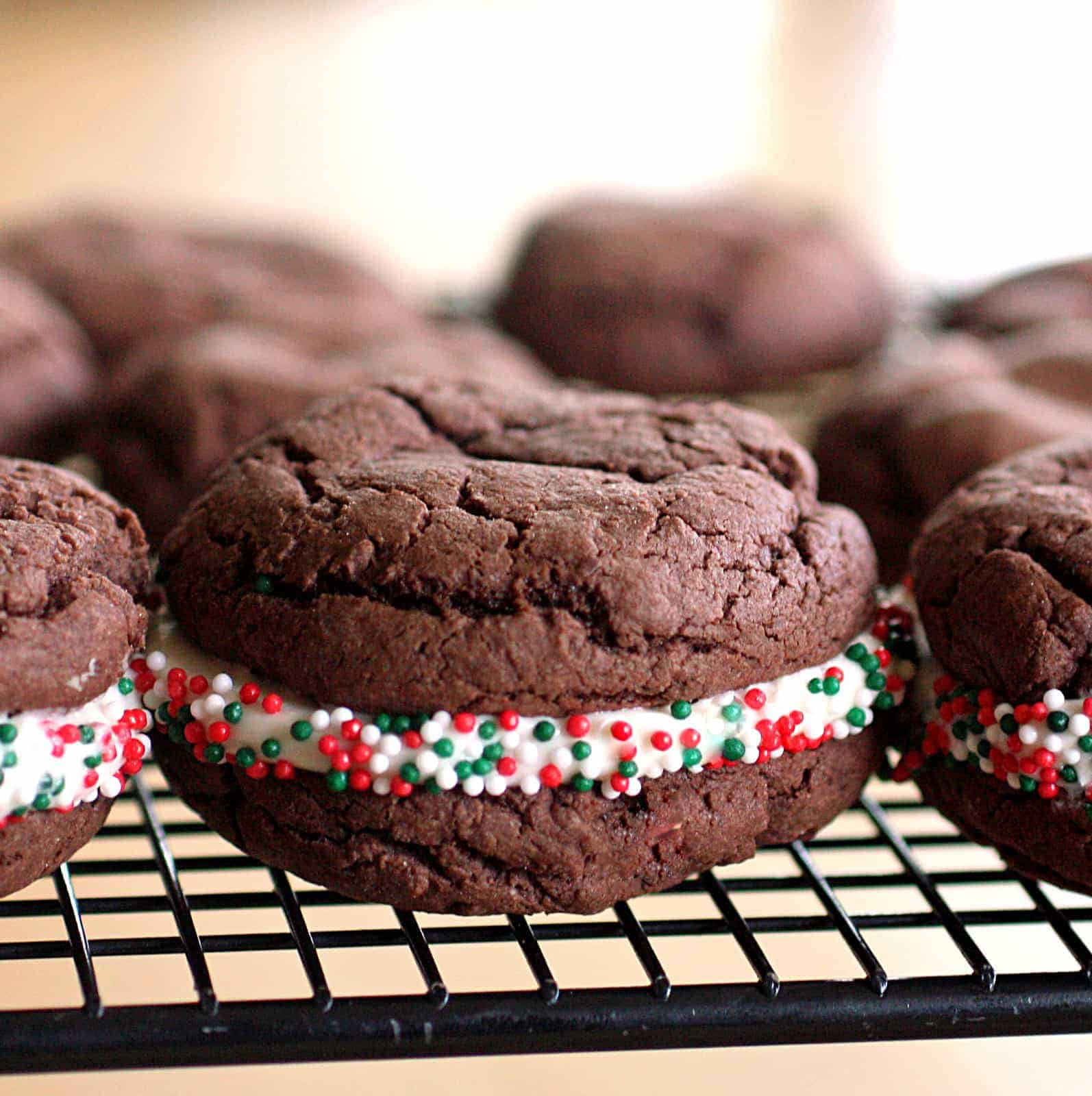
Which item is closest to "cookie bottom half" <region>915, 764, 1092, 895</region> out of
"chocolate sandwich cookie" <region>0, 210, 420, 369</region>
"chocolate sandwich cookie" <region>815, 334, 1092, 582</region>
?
"chocolate sandwich cookie" <region>815, 334, 1092, 582</region>

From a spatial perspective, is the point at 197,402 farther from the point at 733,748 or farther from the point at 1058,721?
the point at 1058,721

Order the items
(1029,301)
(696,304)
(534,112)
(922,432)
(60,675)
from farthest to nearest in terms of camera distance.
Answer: (534,112) → (696,304) → (1029,301) → (922,432) → (60,675)

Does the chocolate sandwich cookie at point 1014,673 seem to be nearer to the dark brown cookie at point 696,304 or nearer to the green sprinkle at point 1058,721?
the green sprinkle at point 1058,721

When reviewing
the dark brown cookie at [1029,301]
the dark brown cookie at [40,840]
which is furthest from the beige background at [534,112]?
the dark brown cookie at [40,840]

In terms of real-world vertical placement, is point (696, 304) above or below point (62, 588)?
below

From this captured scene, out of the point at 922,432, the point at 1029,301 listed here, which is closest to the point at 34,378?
the point at 922,432

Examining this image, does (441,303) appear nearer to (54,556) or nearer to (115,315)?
(115,315)

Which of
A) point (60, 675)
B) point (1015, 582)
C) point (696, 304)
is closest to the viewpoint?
point (60, 675)

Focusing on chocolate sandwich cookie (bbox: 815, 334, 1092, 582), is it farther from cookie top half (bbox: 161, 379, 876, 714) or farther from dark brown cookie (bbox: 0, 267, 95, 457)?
dark brown cookie (bbox: 0, 267, 95, 457)
